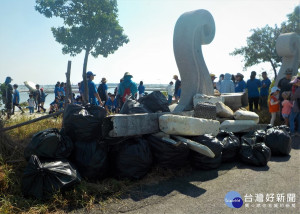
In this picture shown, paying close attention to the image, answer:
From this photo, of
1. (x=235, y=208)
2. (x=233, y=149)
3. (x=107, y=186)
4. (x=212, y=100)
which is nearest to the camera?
(x=235, y=208)

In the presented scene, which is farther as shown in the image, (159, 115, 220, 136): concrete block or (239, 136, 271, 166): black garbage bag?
(239, 136, 271, 166): black garbage bag

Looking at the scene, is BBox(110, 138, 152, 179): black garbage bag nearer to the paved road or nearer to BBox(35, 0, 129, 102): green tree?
the paved road

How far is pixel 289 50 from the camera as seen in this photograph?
8727 mm

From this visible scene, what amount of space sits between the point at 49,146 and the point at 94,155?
585mm

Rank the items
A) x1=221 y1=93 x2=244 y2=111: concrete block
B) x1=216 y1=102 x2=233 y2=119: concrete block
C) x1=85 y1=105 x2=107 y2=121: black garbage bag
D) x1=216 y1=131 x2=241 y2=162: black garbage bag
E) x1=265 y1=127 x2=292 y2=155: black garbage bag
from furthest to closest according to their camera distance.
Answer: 1. x1=221 y1=93 x2=244 y2=111: concrete block
2. x1=216 y1=102 x2=233 y2=119: concrete block
3. x1=265 y1=127 x2=292 y2=155: black garbage bag
4. x1=216 y1=131 x2=241 y2=162: black garbage bag
5. x1=85 y1=105 x2=107 y2=121: black garbage bag

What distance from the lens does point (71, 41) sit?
23406 mm

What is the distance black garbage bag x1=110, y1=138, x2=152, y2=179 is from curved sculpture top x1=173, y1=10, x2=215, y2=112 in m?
2.80

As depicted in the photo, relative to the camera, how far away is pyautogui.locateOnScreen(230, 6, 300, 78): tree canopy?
21539 millimetres

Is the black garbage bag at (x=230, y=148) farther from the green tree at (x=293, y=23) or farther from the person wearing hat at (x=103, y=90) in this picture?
the green tree at (x=293, y=23)

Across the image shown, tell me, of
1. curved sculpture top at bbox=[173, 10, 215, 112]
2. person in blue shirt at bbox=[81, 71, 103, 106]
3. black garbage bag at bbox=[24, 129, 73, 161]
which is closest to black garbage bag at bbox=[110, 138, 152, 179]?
black garbage bag at bbox=[24, 129, 73, 161]

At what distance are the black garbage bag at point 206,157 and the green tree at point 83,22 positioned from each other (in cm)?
2004

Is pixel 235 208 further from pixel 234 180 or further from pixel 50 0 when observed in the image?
pixel 50 0

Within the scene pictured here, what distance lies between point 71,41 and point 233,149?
2251 cm

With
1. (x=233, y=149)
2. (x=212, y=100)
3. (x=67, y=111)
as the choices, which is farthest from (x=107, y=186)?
(x=212, y=100)
